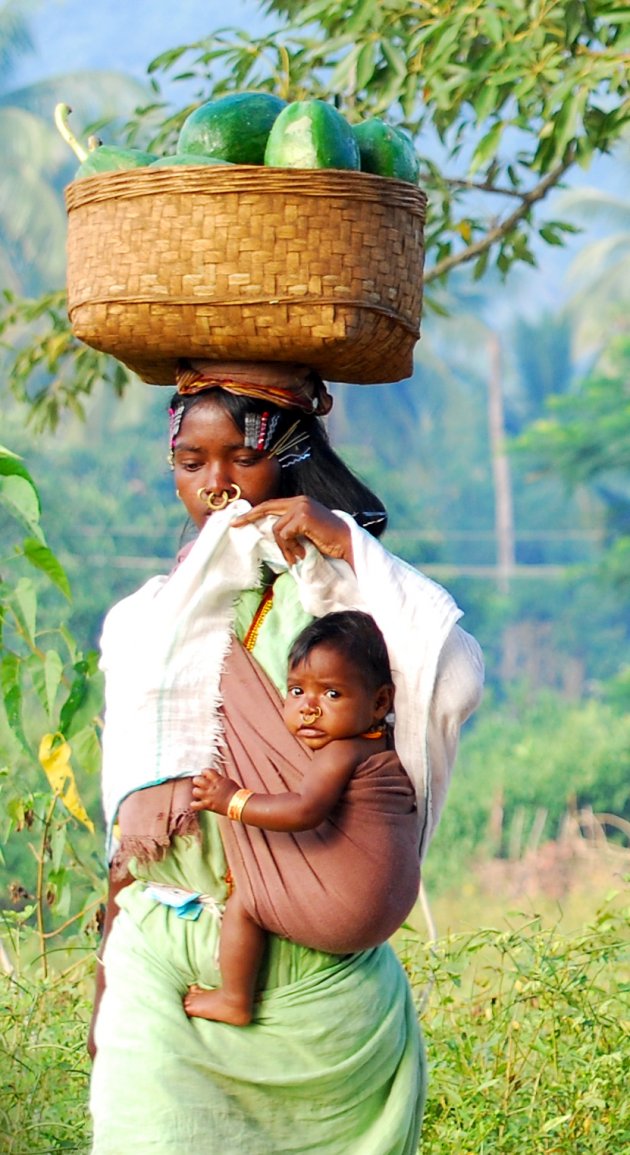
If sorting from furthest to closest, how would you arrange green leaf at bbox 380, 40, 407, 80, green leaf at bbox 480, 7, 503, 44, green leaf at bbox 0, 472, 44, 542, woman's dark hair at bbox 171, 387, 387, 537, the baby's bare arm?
green leaf at bbox 380, 40, 407, 80
green leaf at bbox 480, 7, 503, 44
green leaf at bbox 0, 472, 44, 542
woman's dark hair at bbox 171, 387, 387, 537
the baby's bare arm

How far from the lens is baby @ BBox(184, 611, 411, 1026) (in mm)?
2459

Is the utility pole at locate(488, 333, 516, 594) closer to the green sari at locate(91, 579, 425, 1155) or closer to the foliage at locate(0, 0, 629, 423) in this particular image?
the foliage at locate(0, 0, 629, 423)

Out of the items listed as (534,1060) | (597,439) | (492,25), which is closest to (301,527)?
(534,1060)

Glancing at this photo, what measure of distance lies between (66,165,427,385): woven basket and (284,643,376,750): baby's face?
18.7 inches

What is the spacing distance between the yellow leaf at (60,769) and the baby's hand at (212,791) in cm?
110

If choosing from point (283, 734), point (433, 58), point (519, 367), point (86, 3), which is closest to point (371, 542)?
point (283, 734)

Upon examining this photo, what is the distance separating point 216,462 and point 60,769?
3.71 ft

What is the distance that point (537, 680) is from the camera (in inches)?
1454

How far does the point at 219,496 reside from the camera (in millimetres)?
2645

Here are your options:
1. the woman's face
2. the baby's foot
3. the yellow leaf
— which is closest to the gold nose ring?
the woman's face

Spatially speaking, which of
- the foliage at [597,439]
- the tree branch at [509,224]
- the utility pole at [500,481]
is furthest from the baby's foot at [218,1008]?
the utility pole at [500,481]

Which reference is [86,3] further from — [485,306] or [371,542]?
[371,542]

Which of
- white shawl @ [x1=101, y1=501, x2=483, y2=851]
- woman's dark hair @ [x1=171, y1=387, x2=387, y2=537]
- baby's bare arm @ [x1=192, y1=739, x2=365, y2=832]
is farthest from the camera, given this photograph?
woman's dark hair @ [x1=171, y1=387, x2=387, y2=537]

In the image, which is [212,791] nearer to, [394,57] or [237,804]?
[237,804]
